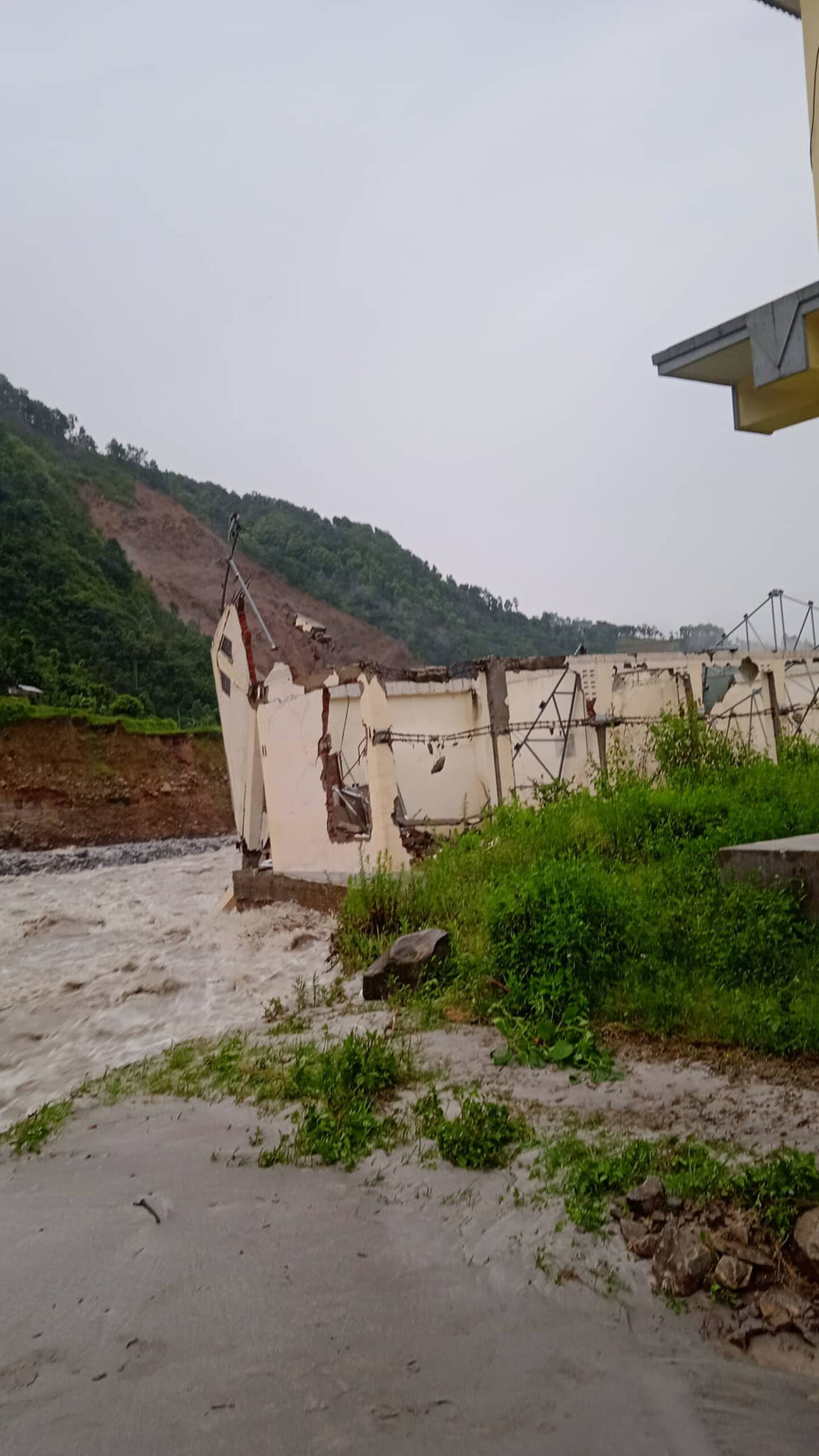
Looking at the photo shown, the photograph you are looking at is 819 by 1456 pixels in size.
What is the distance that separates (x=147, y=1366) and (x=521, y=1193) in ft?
4.63

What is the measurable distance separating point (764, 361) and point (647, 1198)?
2839 mm

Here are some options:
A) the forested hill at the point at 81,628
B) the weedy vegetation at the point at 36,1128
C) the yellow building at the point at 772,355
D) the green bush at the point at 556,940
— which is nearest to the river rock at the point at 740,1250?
the green bush at the point at 556,940

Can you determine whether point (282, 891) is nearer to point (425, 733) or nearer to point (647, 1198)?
point (425, 733)

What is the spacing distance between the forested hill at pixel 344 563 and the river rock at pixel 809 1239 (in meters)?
58.7

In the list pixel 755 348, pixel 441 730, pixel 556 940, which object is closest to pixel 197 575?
pixel 441 730

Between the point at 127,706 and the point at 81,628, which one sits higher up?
the point at 81,628

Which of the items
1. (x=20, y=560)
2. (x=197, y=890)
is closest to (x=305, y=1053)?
(x=197, y=890)

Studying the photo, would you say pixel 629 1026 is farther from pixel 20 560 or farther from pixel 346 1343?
pixel 20 560

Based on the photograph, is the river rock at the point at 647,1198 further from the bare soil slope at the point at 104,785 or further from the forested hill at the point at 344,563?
the forested hill at the point at 344,563

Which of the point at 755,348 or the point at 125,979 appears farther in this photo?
the point at 125,979

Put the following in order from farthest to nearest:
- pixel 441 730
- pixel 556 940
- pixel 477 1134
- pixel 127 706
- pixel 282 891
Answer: pixel 127 706, pixel 441 730, pixel 282 891, pixel 556 940, pixel 477 1134

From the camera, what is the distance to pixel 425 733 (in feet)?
51.0

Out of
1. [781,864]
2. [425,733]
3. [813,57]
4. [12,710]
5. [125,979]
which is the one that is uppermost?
[813,57]

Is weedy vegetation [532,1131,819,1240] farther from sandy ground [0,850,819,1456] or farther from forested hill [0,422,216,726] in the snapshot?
forested hill [0,422,216,726]
